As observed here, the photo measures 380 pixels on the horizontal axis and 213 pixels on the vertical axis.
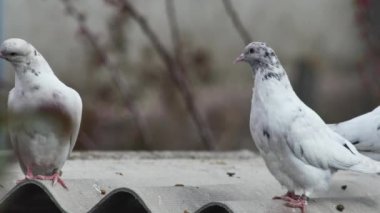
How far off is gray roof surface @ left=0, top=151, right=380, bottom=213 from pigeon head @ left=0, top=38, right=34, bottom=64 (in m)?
0.45

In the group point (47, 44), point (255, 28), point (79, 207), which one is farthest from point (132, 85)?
point (79, 207)

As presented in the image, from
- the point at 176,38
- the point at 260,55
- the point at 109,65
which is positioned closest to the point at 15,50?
the point at 260,55

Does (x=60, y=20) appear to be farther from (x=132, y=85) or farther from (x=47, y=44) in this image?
(x=132, y=85)

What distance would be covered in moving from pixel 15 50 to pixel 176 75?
4.47m

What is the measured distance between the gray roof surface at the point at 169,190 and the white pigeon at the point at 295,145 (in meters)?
0.10

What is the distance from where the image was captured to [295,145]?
11.4 feet

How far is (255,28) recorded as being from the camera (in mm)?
9391

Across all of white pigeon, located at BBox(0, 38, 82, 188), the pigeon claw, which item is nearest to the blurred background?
white pigeon, located at BBox(0, 38, 82, 188)

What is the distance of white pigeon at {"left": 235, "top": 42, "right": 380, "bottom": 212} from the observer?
3.47 m

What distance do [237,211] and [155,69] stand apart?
6036 mm

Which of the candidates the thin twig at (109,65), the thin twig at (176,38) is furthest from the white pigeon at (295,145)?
the thin twig at (176,38)

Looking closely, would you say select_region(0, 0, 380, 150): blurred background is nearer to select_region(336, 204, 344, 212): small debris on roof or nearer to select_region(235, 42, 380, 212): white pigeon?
select_region(235, 42, 380, 212): white pigeon

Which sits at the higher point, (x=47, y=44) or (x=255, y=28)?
(x=255, y=28)

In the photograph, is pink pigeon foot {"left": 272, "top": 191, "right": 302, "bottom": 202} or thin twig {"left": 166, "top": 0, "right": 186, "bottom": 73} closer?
pink pigeon foot {"left": 272, "top": 191, "right": 302, "bottom": 202}
